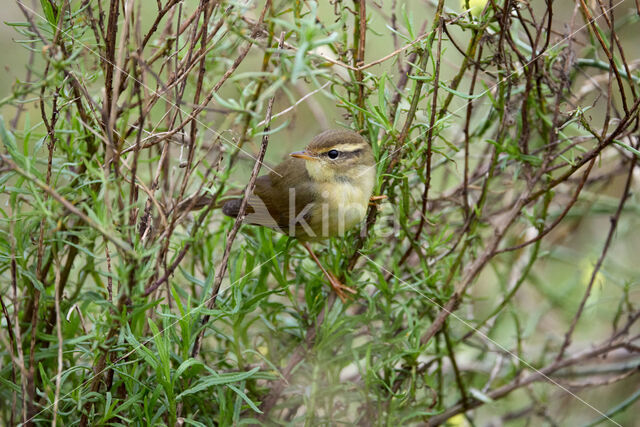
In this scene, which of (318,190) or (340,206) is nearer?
(340,206)

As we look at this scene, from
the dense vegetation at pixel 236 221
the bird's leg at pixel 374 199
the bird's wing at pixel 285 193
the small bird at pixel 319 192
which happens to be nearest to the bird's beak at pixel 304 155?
the small bird at pixel 319 192

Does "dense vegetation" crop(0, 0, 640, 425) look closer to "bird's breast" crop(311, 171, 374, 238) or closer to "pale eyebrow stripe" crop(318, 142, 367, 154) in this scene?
"bird's breast" crop(311, 171, 374, 238)

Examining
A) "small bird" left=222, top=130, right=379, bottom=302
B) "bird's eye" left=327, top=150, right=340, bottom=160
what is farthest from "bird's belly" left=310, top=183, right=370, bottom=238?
"bird's eye" left=327, top=150, right=340, bottom=160

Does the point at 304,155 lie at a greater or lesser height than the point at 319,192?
greater

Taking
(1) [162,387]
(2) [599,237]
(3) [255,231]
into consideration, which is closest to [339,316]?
(3) [255,231]

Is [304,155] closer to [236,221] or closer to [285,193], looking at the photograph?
[285,193]

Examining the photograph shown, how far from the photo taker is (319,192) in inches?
116

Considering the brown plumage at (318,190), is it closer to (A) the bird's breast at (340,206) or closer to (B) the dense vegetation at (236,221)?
(A) the bird's breast at (340,206)

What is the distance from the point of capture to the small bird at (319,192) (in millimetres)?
2414

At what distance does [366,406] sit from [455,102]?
162 centimetres

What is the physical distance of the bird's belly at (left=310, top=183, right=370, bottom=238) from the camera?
93.0 inches

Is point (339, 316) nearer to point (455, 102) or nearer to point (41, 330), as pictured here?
point (41, 330)

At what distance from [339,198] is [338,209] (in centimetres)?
25

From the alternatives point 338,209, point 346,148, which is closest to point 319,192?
point 346,148
